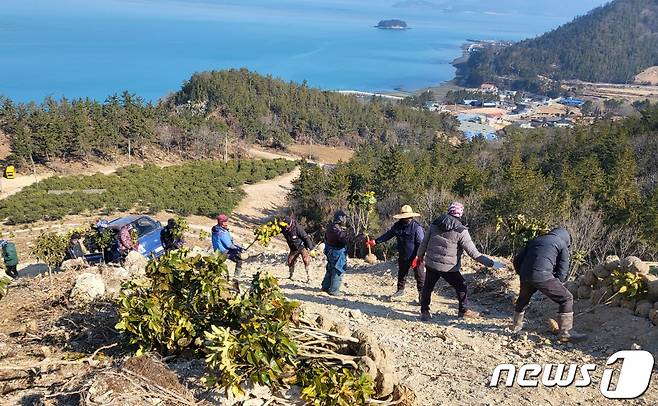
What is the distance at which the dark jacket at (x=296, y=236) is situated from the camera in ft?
27.9

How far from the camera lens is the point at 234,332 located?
4094 mm

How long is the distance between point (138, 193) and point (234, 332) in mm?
31824

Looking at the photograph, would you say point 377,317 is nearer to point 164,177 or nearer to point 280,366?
point 280,366

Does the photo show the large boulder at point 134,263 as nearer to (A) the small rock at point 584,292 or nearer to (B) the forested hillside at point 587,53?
(A) the small rock at point 584,292

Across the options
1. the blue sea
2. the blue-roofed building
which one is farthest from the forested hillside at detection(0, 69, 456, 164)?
the blue-roofed building

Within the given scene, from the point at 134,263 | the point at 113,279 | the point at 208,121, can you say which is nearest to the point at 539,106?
the point at 208,121

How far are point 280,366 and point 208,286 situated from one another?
1056mm

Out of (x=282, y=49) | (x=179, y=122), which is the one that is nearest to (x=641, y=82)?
(x=282, y=49)

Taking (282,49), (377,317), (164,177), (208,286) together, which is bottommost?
(164,177)

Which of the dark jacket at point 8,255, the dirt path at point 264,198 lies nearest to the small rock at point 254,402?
the dark jacket at point 8,255

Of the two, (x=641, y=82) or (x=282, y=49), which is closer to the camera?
(x=641, y=82)

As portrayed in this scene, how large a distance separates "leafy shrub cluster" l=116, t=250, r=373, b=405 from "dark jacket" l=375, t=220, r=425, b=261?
291 centimetres

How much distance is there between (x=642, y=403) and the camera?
175 inches

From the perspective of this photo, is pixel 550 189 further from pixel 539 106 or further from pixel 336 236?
pixel 539 106
